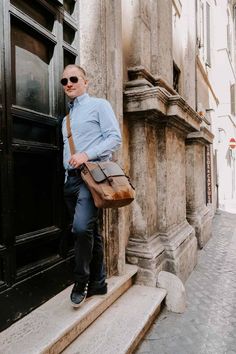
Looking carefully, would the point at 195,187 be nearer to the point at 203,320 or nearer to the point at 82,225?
the point at 203,320

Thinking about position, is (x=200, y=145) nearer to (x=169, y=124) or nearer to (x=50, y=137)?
(x=169, y=124)

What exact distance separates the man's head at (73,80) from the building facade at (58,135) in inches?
13.0

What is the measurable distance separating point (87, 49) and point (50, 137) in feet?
3.68

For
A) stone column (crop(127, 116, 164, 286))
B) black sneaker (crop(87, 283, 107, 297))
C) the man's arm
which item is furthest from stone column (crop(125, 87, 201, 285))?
the man's arm

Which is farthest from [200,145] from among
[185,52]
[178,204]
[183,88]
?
[178,204]

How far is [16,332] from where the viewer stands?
2.10 m

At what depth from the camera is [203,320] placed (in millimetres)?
3074

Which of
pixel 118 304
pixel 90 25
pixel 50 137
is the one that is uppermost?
pixel 90 25

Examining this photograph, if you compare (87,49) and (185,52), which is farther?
(185,52)

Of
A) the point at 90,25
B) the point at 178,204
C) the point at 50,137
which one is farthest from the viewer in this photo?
the point at 178,204

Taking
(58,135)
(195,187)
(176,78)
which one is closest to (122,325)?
(58,135)

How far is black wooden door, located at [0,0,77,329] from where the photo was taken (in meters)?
2.26

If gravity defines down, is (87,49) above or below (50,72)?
above

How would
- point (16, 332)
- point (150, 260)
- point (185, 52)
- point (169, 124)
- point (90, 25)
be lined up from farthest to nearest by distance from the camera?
point (185, 52)
point (169, 124)
point (150, 260)
point (90, 25)
point (16, 332)
